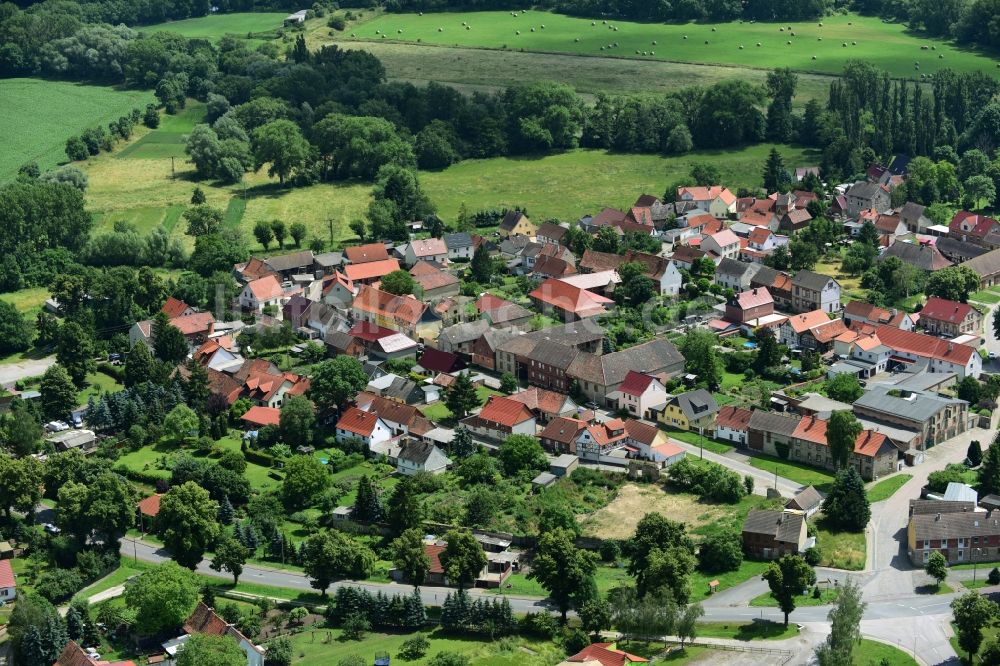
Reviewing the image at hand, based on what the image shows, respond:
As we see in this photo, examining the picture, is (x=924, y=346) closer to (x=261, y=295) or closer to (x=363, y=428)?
(x=363, y=428)

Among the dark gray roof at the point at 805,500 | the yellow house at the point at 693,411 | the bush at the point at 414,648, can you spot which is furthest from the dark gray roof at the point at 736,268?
the bush at the point at 414,648

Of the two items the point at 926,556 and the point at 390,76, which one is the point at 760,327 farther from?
the point at 390,76

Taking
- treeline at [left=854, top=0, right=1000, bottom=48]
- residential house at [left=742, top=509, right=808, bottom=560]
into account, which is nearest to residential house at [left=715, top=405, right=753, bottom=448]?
residential house at [left=742, top=509, right=808, bottom=560]

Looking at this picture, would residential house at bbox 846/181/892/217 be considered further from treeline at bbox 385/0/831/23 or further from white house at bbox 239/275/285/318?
treeline at bbox 385/0/831/23

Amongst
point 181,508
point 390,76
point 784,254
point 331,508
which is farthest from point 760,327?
point 390,76

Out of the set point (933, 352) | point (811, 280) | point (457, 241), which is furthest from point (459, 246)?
point (933, 352)

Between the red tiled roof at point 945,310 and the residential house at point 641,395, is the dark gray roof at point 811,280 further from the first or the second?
the residential house at point 641,395
